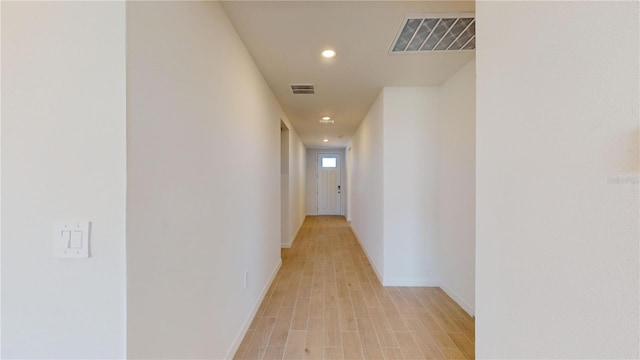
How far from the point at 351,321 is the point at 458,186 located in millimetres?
1698

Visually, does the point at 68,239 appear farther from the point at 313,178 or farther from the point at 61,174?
the point at 313,178

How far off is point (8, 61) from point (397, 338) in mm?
2622

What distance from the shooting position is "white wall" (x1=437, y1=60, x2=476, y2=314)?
7.99ft

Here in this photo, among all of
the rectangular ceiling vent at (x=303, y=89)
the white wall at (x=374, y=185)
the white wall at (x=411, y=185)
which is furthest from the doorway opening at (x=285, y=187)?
the white wall at (x=411, y=185)

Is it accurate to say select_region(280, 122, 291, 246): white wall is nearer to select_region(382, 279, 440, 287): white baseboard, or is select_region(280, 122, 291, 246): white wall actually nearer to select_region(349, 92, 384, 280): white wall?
select_region(349, 92, 384, 280): white wall

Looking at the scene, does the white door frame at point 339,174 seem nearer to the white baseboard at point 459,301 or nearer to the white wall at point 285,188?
the white wall at point 285,188

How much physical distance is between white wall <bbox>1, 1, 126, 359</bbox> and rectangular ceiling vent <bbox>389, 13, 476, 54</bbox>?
1770 millimetres

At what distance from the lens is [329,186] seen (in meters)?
9.41

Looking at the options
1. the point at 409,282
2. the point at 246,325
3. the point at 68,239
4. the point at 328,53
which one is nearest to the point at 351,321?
the point at 246,325

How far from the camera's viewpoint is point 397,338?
6.85ft

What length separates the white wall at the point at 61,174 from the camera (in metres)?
0.82
